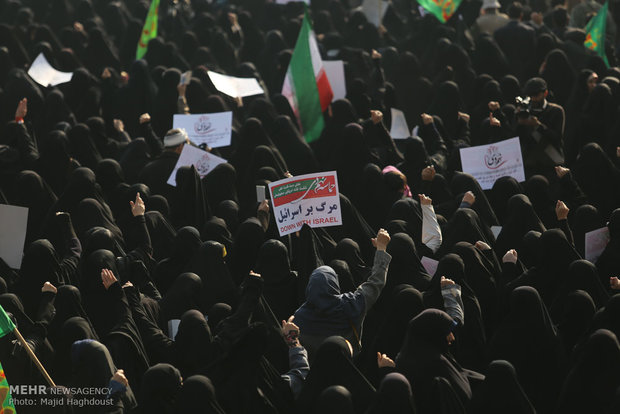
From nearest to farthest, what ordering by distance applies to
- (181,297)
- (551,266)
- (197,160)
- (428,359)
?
(428,359) < (181,297) < (551,266) < (197,160)

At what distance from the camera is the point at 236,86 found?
1050 centimetres

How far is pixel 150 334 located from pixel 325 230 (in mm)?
2099

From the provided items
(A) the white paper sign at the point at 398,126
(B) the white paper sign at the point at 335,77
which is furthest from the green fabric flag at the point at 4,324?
(B) the white paper sign at the point at 335,77

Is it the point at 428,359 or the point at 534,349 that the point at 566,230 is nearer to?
the point at 534,349

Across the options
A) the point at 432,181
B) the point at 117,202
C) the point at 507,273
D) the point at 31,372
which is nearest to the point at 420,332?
the point at 507,273

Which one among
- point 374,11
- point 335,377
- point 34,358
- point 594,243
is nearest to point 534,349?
point 335,377

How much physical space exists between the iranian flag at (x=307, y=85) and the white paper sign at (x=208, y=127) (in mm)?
820

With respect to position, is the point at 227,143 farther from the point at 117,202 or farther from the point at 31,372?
the point at 31,372

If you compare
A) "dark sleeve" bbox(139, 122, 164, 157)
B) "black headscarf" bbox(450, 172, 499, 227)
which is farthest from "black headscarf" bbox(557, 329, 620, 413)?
"dark sleeve" bbox(139, 122, 164, 157)

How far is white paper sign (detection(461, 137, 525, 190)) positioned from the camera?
350 inches

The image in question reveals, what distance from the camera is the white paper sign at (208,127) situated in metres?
9.84

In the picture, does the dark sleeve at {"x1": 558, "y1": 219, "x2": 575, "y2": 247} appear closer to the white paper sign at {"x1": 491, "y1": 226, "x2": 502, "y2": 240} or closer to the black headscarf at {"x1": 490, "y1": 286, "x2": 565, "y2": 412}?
the white paper sign at {"x1": 491, "y1": 226, "x2": 502, "y2": 240}

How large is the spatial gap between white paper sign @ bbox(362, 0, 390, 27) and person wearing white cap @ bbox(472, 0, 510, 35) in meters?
1.17

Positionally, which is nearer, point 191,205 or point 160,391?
point 160,391
